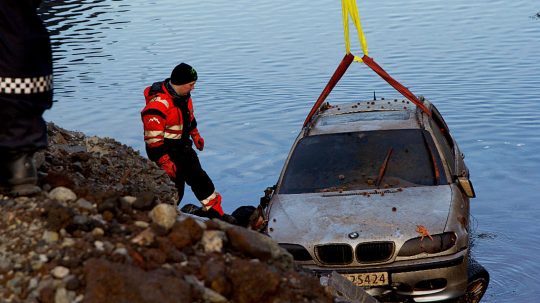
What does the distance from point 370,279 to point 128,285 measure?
4539 mm

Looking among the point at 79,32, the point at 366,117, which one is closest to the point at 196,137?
the point at 366,117

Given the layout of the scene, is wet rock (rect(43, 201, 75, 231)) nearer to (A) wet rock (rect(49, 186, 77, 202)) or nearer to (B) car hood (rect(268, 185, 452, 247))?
(A) wet rock (rect(49, 186, 77, 202))

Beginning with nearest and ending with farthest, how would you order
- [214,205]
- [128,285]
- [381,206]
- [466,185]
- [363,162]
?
[128,285]
[381,206]
[466,185]
[363,162]
[214,205]

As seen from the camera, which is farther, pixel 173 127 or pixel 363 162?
pixel 173 127

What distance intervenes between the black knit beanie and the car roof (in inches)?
53.0

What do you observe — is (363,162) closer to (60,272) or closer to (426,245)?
(426,245)

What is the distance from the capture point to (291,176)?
35.4 ft

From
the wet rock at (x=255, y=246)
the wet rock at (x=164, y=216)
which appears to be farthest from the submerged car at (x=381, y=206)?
the wet rock at (x=164, y=216)

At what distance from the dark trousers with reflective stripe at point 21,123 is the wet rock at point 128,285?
4.29ft

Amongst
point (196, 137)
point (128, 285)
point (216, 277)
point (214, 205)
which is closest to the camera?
point (128, 285)

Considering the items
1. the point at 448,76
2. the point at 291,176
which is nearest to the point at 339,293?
the point at 291,176

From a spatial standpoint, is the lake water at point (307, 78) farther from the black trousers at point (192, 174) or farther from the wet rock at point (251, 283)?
the wet rock at point (251, 283)

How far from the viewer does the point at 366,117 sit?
457 inches

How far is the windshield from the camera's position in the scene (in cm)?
1047
